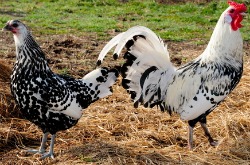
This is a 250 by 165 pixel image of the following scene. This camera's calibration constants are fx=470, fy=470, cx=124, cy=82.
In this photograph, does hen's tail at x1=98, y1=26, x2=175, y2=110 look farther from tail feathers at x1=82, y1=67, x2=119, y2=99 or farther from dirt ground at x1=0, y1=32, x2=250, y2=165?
dirt ground at x1=0, y1=32, x2=250, y2=165

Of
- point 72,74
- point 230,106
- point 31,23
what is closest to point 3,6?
point 31,23

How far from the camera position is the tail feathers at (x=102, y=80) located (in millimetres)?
5570

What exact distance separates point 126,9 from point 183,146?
26.8 ft

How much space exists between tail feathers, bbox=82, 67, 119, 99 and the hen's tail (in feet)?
0.54

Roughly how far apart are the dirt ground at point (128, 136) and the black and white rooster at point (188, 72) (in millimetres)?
339

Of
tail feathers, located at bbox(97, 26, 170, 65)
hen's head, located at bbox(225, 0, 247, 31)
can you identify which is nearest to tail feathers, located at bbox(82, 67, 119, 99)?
tail feathers, located at bbox(97, 26, 170, 65)

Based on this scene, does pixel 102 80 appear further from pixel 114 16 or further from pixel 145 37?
pixel 114 16

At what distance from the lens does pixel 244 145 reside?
5.71 m

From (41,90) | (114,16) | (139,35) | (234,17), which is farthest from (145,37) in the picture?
(114,16)

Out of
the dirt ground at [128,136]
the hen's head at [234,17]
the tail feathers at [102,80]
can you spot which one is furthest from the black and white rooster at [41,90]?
the hen's head at [234,17]

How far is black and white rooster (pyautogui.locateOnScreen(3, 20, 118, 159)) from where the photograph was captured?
492 centimetres

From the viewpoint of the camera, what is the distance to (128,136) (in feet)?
20.0

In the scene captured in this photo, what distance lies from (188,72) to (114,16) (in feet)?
24.5

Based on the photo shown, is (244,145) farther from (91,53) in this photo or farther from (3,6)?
(3,6)
